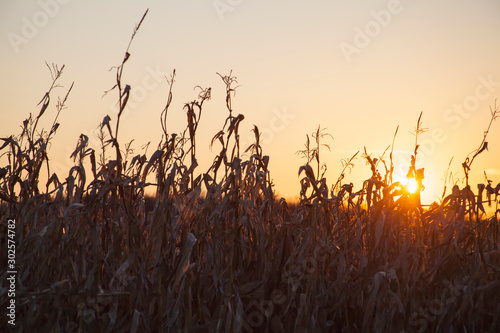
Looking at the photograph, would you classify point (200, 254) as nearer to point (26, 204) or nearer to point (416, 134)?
point (26, 204)

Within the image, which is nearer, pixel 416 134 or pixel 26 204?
pixel 26 204

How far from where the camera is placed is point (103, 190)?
9.32ft

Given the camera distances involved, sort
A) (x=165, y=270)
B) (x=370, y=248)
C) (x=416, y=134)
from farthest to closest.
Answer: (x=416, y=134)
(x=370, y=248)
(x=165, y=270)

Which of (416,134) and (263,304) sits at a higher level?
(416,134)

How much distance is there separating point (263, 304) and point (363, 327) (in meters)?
0.54

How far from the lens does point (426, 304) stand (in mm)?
2955

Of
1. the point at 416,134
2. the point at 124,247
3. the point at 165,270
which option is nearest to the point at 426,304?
the point at 416,134

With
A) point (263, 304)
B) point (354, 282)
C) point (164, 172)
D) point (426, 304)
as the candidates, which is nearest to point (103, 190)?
point (164, 172)

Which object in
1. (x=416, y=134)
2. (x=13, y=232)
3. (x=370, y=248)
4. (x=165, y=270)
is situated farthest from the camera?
(x=416, y=134)

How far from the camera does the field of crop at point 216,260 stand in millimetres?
2555

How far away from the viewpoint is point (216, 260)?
Result: 2797 mm

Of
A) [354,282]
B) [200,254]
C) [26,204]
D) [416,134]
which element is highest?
[416,134]

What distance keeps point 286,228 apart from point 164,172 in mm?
821

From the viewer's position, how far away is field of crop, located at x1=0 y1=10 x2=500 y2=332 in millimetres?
2555
